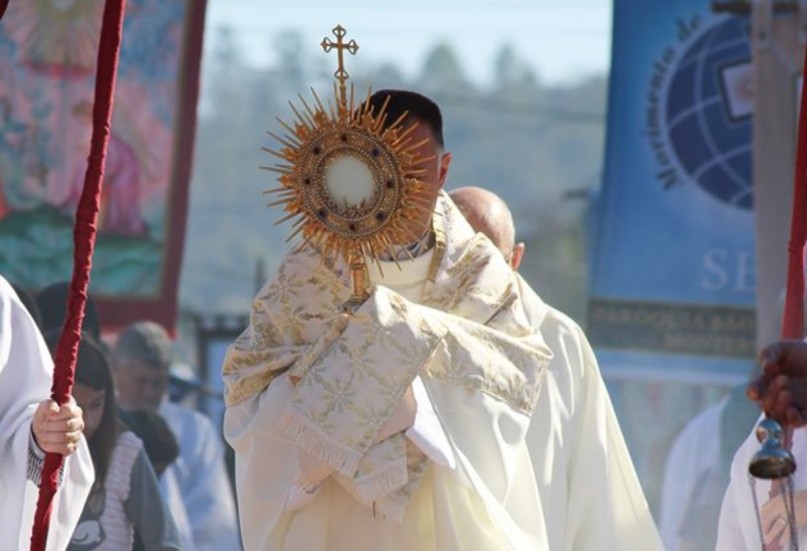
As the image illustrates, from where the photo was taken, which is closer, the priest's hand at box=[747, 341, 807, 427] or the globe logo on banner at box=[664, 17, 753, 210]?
the priest's hand at box=[747, 341, 807, 427]

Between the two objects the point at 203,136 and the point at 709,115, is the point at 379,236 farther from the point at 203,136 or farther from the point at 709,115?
the point at 203,136

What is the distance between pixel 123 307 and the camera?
27.9ft

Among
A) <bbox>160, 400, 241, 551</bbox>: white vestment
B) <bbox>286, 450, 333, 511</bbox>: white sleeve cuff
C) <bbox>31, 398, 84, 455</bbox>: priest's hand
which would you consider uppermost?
<bbox>31, 398, 84, 455</bbox>: priest's hand

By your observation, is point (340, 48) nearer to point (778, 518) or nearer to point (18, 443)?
point (18, 443)

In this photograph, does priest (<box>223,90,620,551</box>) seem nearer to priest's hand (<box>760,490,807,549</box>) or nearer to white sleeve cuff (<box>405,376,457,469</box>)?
white sleeve cuff (<box>405,376,457,469</box>)

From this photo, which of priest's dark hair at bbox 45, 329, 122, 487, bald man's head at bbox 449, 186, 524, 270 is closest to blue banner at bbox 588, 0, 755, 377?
priest's dark hair at bbox 45, 329, 122, 487

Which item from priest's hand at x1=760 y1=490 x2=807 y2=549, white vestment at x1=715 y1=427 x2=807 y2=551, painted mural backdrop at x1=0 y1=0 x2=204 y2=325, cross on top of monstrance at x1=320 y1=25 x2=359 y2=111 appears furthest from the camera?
painted mural backdrop at x1=0 y1=0 x2=204 y2=325

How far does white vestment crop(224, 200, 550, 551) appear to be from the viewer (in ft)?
16.0

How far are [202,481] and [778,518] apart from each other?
14.7ft

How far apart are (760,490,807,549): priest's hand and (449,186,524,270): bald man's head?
1128 mm

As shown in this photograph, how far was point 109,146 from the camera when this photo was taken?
27.6ft

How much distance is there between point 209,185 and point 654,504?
200 ft

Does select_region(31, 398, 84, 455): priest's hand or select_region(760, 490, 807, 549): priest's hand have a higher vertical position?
select_region(31, 398, 84, 455): priest's hand

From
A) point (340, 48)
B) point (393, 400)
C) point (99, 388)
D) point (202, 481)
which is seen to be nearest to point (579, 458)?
point (393, 400)
